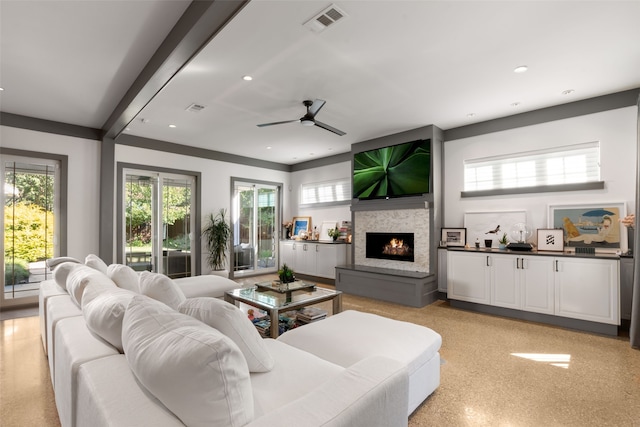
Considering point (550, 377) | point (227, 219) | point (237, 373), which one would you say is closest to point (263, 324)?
point (237, 373)

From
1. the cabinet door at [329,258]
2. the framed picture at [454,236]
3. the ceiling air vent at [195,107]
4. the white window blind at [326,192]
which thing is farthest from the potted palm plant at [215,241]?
the framed picture at [454,236]

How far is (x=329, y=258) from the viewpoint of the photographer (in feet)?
20.4

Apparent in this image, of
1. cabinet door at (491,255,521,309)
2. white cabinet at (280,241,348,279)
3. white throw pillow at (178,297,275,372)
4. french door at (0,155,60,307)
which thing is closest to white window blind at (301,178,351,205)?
white cabinet at (280,241,348,279)

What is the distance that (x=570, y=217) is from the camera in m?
3.96

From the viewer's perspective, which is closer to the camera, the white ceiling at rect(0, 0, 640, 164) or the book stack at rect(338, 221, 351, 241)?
the white ceiling at rect(0, 0, 640, 164)

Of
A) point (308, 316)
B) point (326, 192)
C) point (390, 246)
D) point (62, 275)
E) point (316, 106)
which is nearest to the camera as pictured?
point (62, 275)

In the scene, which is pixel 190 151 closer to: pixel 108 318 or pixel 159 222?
pixel 159 222

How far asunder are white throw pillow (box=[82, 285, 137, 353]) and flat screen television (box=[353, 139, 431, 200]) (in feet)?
14.2

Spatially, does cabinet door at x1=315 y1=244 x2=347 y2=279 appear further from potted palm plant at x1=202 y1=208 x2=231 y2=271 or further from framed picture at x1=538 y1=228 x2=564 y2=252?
framed picture at x1=538 y1=228 x2=564 y2=252

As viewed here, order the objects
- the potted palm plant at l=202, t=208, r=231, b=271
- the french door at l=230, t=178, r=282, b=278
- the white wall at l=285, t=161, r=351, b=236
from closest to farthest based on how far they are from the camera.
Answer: the potted palm plant at l=202, t=208, r=231, b=271, the white wall at l=285, t=161, r=351, b=236, the french door at l=230, t=178, r=282, b=278

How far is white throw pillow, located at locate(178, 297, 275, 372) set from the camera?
139cm

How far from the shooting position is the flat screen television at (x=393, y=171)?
4.91 meters

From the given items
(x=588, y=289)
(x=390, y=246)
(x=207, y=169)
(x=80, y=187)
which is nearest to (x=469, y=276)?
(x=588, y=289)

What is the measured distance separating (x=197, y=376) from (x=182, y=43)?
234 cm
